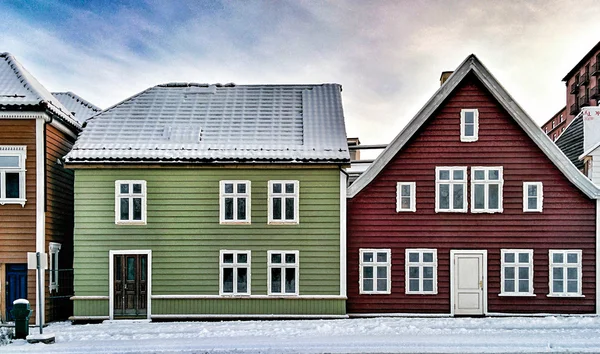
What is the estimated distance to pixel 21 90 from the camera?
1770cm

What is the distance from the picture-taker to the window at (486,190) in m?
17.8

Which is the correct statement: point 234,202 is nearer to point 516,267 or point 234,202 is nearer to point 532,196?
point 516,267

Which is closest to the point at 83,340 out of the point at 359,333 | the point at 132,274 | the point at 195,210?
the point at 132,274

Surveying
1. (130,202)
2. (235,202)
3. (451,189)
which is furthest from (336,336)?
(130,202)

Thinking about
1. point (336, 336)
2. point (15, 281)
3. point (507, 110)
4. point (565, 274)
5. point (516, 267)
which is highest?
point (507, 110)

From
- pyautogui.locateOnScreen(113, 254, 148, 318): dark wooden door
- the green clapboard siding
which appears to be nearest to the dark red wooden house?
the green clapboard siding

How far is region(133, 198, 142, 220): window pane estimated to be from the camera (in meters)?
17.8

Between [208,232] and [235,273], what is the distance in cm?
169

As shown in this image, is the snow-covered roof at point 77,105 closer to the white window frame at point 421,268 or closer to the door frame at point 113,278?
the door frame at point 113,278

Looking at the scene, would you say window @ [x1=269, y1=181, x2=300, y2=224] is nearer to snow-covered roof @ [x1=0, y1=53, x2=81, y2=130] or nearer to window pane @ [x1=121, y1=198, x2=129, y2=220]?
window pane @ [x1=121, y1=198, x2=129, y2=220]

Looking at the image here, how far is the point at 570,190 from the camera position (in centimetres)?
1769

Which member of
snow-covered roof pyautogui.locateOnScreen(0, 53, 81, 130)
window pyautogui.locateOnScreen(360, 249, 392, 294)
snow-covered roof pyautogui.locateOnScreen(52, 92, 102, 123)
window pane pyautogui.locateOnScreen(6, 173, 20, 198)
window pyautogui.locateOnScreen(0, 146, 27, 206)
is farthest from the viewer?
snow-covered roof pyautogui.locateOnScreen(52, 92, 102, 123)

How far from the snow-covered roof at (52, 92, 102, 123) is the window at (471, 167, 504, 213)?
1613 centimetres

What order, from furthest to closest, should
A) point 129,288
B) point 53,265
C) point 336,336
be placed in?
point 53,265
point 129,288
point 336,336
